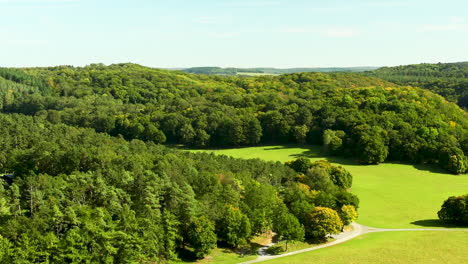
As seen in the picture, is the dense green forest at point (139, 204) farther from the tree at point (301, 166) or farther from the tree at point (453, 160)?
the tree at point (453, 160)

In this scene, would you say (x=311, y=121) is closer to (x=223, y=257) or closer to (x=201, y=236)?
(x=223, y=257)

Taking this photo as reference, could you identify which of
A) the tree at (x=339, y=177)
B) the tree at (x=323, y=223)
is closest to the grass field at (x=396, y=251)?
the tree at (x=323, y=223)

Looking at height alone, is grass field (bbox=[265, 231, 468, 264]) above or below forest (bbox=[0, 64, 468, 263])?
below

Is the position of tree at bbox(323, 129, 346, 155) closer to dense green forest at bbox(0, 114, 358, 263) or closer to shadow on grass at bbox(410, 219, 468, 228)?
dense green forest at bbox(0, 114, 358, 263)

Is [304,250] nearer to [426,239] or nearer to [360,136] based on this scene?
[426,239]

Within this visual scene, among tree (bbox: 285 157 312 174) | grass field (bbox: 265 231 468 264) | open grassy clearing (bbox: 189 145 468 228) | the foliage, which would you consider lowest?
open grassy clearing (bbox: 189 145 468 228)

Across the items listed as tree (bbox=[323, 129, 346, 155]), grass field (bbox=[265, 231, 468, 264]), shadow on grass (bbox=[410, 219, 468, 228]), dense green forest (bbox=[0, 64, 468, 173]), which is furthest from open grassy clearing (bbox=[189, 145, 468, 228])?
grass field (bbox=[265, 231, 468, 264])
